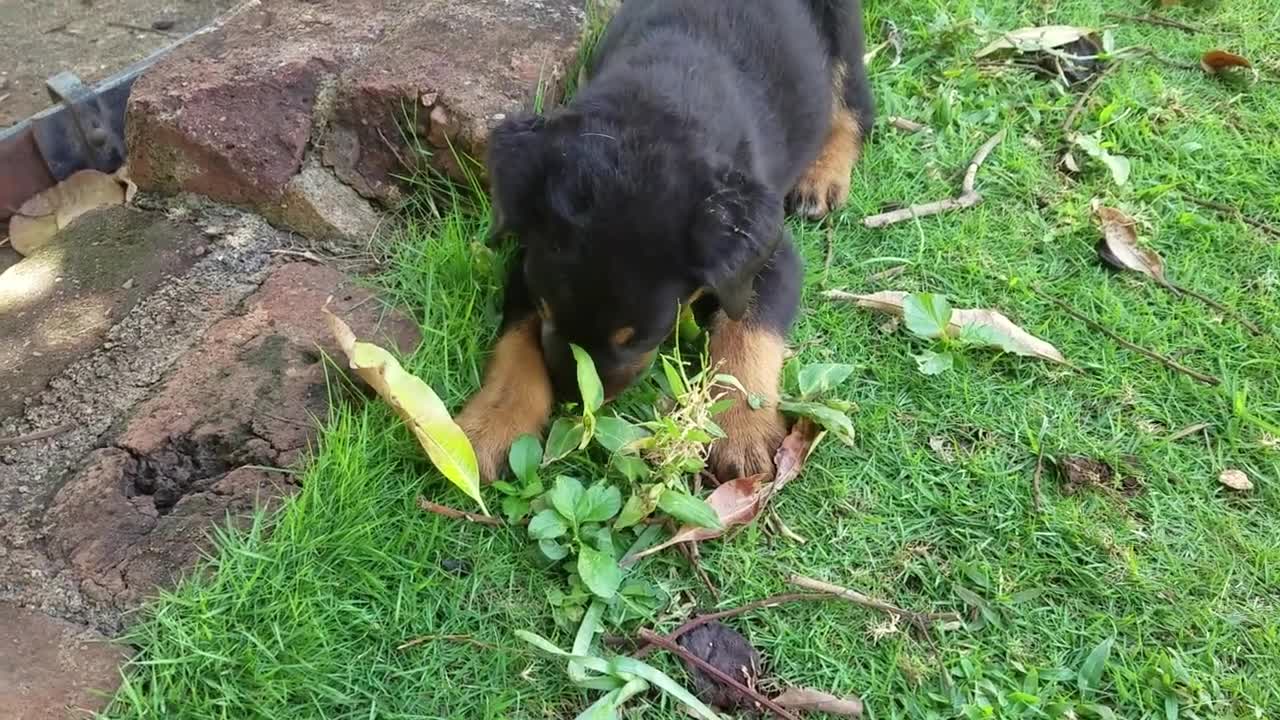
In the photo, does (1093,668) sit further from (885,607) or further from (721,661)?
(721,661)

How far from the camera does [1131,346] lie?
3004 mm

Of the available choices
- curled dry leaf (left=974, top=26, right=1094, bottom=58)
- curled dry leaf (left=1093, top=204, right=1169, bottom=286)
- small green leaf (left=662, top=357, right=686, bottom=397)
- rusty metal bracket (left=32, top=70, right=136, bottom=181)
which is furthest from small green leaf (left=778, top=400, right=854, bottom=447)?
rusty metal bracket (left=32, top=70, right=136, bottom=181)

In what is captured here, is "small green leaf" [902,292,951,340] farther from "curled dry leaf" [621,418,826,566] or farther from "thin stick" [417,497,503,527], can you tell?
"thin stick" [417,497,503,527]

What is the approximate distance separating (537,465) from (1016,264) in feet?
6.03

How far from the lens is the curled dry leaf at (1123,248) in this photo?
327 cm

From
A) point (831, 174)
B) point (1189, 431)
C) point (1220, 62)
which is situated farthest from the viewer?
point (1220, 62)

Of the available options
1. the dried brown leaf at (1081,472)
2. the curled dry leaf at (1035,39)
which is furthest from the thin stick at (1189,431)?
the curled dry leaf at (1035,39)

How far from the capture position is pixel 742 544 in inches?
95.8

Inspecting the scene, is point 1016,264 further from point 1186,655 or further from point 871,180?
point 1186,655

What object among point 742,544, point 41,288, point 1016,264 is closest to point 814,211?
point 1016,264

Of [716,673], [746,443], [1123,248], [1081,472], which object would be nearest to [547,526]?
[716,673]

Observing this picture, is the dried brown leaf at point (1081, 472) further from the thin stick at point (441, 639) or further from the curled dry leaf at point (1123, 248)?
the thin stick at point (441, 639)

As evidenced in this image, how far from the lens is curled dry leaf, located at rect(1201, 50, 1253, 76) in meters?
4.14

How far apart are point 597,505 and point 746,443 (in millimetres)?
492
